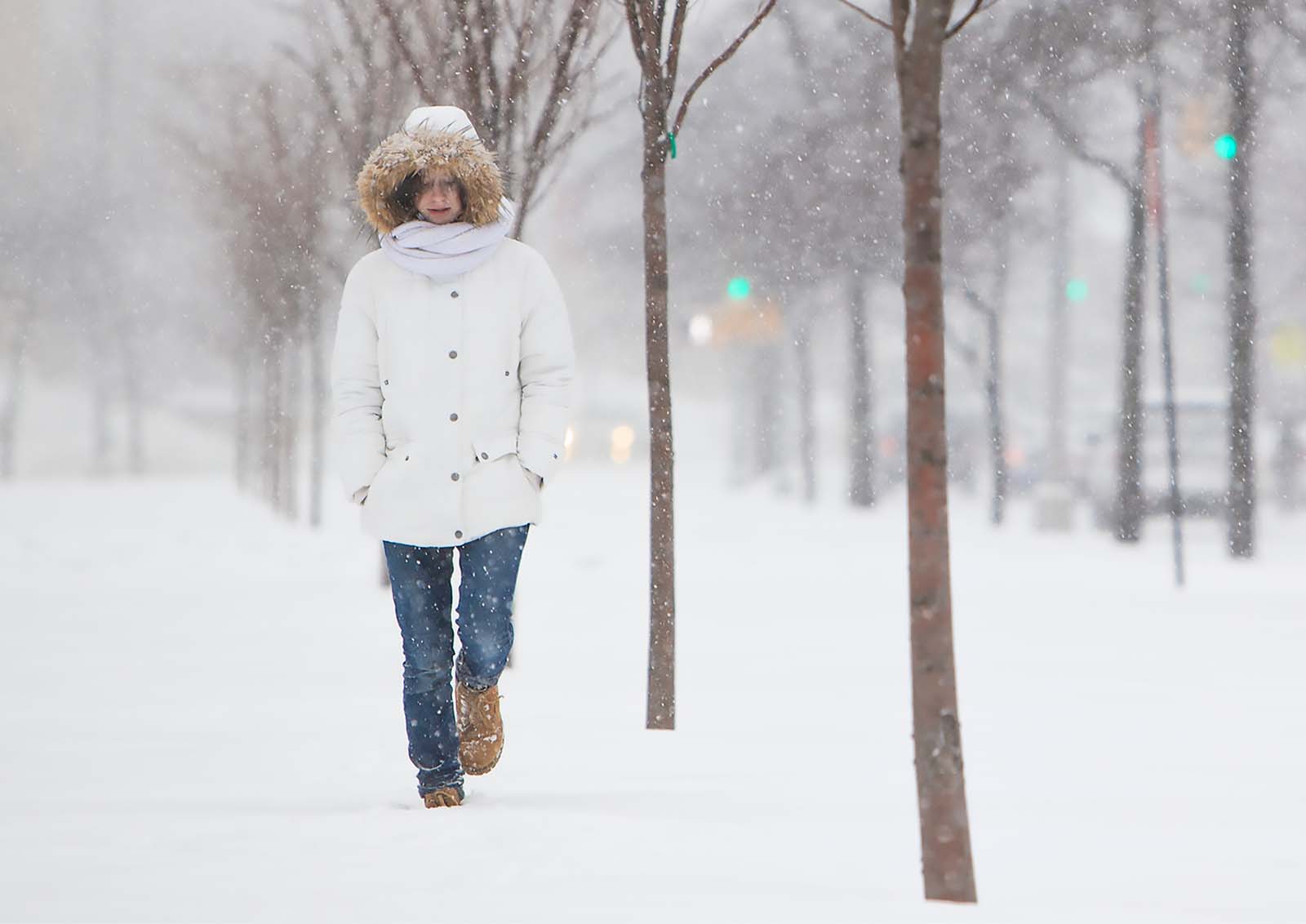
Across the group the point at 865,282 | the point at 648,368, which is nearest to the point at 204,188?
the point at 865,282

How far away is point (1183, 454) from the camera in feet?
69.1

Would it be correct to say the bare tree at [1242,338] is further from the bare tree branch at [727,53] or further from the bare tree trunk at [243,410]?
the bare tree trunk at [243,410]

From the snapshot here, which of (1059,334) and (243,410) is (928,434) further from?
(243,410)

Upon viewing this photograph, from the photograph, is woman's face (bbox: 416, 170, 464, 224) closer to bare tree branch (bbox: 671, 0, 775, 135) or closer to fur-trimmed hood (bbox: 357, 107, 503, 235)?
fur-trimmed hood (bbox: 357, 107, 503, 235)

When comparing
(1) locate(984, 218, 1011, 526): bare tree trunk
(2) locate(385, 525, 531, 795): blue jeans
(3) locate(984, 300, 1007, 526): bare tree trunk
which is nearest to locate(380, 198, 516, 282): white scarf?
(2) locate(385, 525, 531, 795): blue jeans

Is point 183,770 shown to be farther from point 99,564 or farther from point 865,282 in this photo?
point 865,282

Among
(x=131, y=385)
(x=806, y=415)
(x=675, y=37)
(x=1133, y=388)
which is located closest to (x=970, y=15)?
(x=675, y=37)

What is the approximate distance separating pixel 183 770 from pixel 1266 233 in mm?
34246

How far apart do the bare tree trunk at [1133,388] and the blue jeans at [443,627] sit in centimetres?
1472

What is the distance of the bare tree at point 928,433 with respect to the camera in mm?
3377

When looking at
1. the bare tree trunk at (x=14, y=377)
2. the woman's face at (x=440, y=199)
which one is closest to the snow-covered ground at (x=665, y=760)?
the woman's face at (x=440, y=199)

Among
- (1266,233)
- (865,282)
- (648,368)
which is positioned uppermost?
(1266,233)

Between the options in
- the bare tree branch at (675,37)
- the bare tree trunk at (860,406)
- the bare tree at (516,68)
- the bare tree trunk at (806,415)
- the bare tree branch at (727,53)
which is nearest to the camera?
the bare tree branch at (727,53)

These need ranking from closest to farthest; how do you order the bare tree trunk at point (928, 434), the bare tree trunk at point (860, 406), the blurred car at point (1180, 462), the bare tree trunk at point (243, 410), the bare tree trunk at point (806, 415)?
1. the bare tree trunk at point (928, 434)
2. the blurred car at point (1180, 462)
3. the bare tree trunk at point (860, 406)
4. the bare tree trunk at point (806, 415)
5. the bare tree trunk at point (243, 410)
